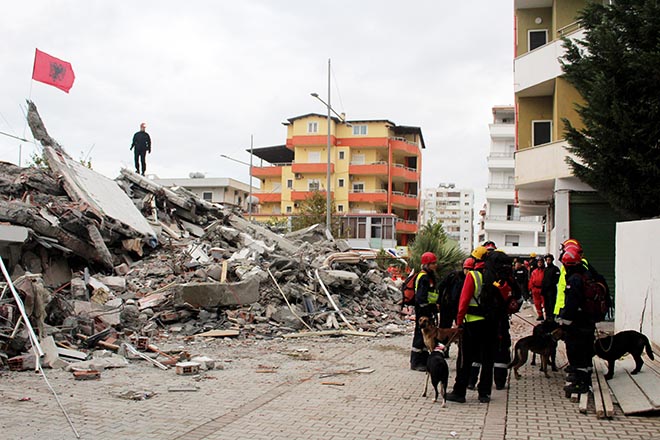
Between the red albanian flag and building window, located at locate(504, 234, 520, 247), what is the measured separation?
5169 cm

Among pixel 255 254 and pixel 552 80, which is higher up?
pixel 552 80

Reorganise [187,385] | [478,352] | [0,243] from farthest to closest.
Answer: [0,243] → [187,385] → [478,352]

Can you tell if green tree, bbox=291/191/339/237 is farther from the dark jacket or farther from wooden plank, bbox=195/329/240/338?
wooden plank, bbox=195/329/240/338

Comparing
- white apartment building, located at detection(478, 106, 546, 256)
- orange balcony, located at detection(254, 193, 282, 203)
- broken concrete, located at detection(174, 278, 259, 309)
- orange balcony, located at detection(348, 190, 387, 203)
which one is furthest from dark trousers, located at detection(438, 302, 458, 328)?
orange balcony, located at detection(254, 193, 282, 203)

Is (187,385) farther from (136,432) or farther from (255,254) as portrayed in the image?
(255,254)

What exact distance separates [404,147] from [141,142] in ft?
141

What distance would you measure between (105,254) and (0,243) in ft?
10.6

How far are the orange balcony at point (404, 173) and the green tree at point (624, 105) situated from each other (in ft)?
155

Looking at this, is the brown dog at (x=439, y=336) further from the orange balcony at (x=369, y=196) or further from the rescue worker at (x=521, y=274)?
the orange balcony at (x=369, y=196)

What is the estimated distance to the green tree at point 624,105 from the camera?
507 inches

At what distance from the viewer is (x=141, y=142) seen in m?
22.1

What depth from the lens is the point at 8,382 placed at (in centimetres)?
756

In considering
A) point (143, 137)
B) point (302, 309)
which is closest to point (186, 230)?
point (143, 137)

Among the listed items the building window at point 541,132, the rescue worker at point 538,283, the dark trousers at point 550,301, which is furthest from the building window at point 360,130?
the dark trousers at point 550,301
